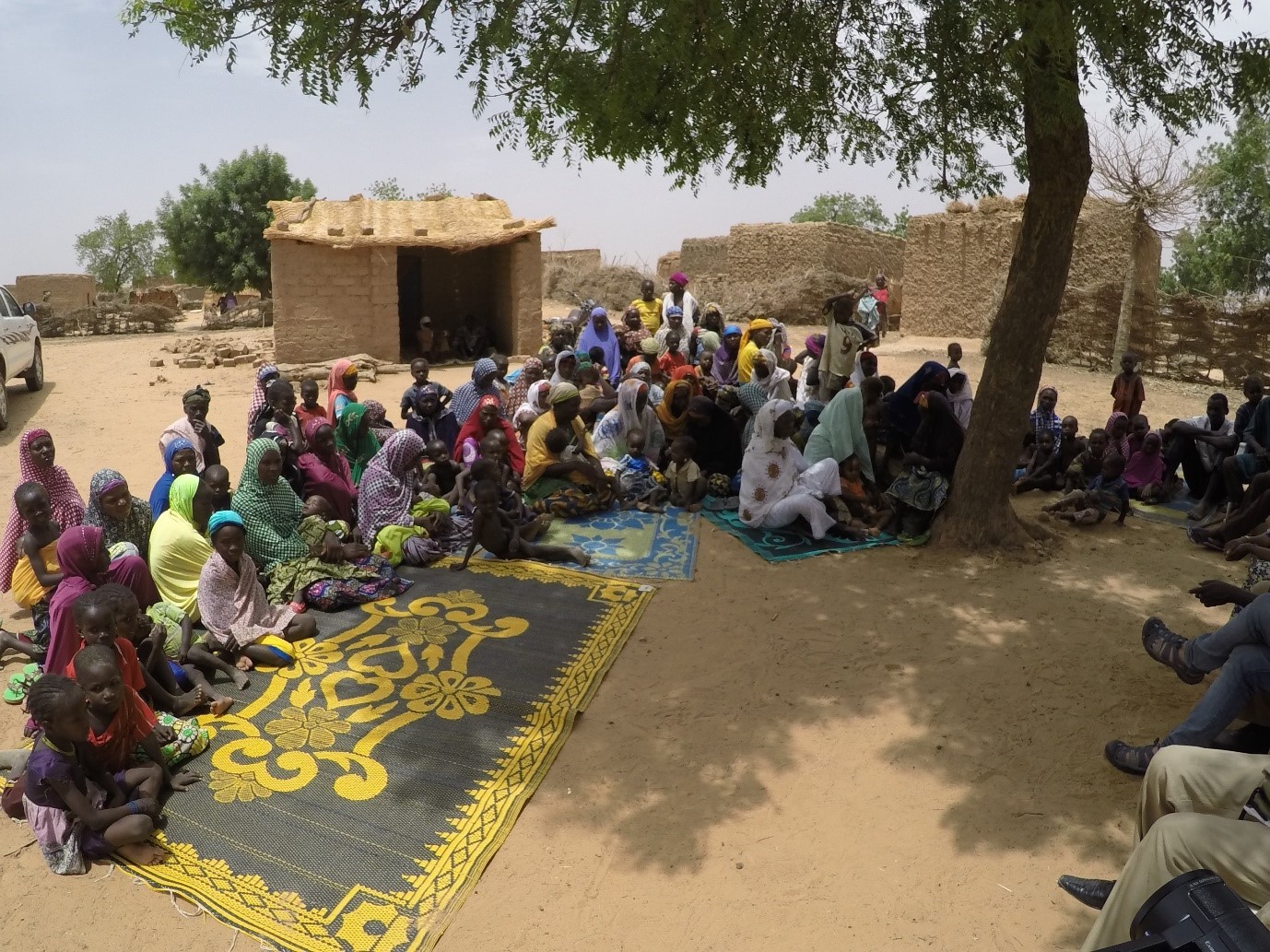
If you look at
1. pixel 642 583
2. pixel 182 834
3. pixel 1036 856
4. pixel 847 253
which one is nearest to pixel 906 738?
pixel 1036 856

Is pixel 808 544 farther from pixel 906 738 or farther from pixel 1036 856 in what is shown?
pixel 1036 856

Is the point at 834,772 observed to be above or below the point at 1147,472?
below

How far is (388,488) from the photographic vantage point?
6938mm

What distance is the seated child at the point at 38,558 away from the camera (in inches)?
193

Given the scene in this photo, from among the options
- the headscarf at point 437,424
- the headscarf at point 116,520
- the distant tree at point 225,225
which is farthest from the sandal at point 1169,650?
the distant tree at point 225,225

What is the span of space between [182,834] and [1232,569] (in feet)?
22.7

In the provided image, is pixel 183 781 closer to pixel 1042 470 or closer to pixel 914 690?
pixel 914 690

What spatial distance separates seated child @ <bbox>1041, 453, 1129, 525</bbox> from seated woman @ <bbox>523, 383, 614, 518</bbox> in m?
3.80

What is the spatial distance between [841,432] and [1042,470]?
224 centimetres

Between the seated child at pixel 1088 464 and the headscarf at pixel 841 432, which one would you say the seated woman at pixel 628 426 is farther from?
the seated child at pixel 1088 464

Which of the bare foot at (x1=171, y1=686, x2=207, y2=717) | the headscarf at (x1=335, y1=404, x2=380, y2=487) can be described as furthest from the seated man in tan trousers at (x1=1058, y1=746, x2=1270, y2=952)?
the headscarf at (x1=335, y1=404, x2=380, y2=487)

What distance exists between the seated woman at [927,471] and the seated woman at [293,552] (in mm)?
3912

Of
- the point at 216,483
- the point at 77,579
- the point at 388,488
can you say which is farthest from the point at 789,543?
the point at 77,579

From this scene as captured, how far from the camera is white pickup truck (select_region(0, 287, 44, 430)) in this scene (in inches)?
457
